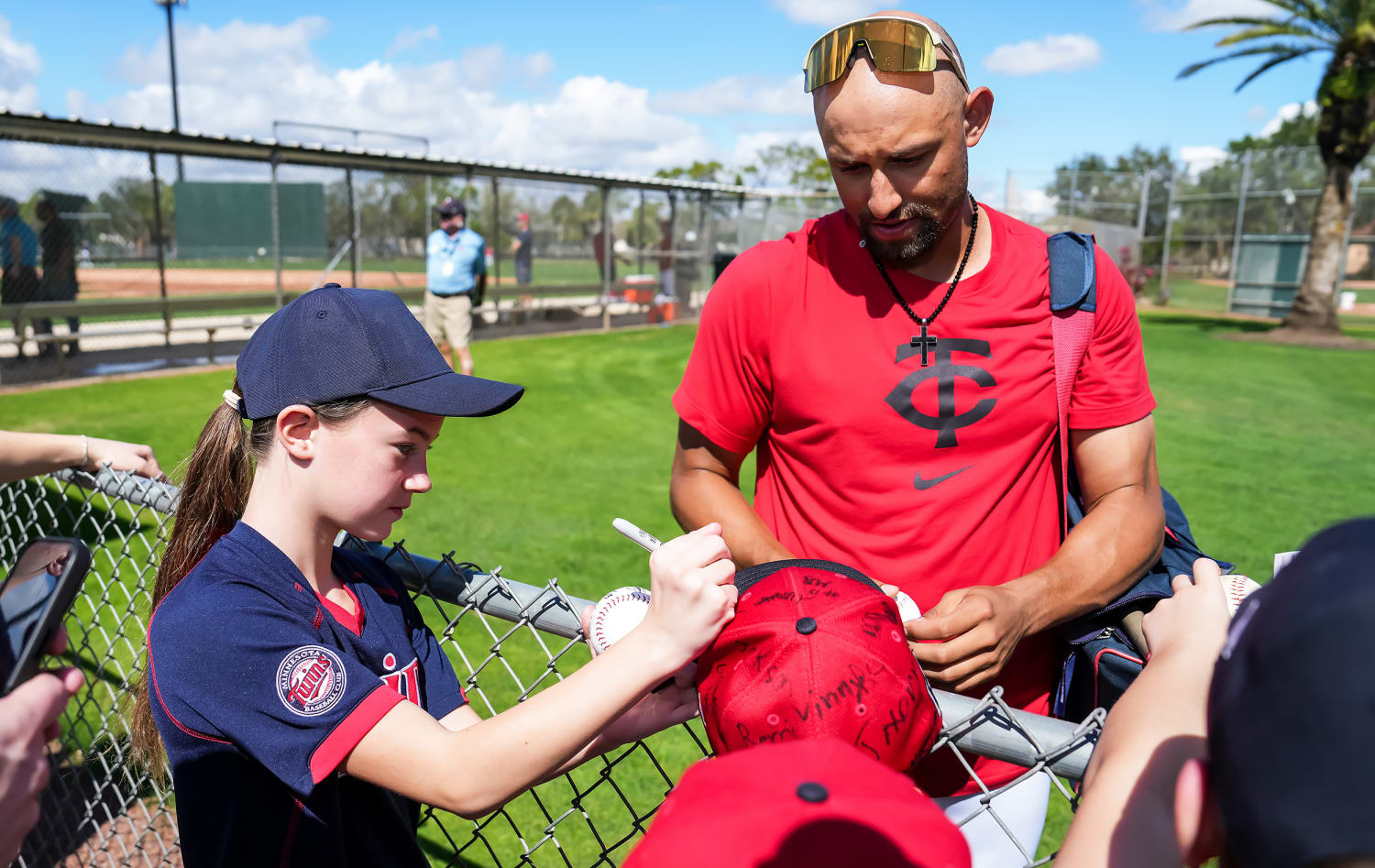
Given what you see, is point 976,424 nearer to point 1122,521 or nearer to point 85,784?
point 1122,521

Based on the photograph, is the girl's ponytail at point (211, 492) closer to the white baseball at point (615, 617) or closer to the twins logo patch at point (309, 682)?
the twins logo patch at point (309, 682)

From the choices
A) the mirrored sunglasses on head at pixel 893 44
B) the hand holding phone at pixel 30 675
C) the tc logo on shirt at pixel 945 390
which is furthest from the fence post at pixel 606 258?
the hand holding phone at pixel 30 675

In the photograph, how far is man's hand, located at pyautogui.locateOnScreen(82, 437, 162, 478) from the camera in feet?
8.32

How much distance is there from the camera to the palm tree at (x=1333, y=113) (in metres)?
18.2

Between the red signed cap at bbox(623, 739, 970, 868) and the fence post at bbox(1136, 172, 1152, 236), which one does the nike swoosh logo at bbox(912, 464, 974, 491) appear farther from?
the fence post at bbox(1136, 172, 1152, 236)

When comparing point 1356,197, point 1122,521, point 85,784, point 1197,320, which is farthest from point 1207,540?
point 1356,197

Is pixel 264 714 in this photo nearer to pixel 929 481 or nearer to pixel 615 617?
pixel 615 617

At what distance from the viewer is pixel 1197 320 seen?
23.9m

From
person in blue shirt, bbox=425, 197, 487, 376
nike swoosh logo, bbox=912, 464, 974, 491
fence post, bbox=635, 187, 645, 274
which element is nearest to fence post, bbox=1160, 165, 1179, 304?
fence post, bbox=635, 187, 645, 274

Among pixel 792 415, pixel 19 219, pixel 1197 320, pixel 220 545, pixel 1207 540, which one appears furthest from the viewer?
pixel 1197 320

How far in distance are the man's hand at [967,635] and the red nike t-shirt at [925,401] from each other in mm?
243

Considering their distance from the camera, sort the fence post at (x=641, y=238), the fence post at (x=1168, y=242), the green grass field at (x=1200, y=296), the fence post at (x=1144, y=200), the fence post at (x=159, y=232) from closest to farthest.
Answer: the fence post at (x=159, y=232)
the fence post at (x=641, y=238)
the green grass field at (x=1200, y=296)
the fence post at (x=1168, y=242)
the fence post at (x=1144, y=200)

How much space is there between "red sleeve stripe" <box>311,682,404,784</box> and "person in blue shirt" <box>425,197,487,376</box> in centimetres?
1018

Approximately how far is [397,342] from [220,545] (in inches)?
18.0
